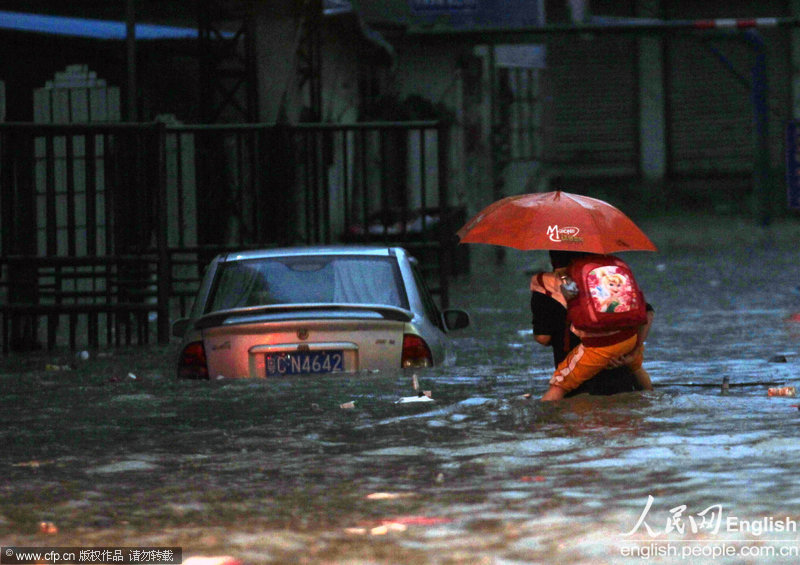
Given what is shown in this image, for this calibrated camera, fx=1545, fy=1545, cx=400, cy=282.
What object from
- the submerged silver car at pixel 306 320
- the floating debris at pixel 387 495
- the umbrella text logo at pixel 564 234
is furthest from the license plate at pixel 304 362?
the floating debris at pixel 387 495

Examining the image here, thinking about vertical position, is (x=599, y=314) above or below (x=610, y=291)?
below

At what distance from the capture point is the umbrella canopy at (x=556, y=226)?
7.88 m

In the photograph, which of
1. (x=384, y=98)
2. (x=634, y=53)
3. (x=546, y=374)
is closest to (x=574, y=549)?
(x=546, y=374)

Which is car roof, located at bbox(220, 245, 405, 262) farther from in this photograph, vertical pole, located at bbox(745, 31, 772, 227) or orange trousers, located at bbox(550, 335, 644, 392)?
vertical pole, located at bbox(745, 31, 772, 227)

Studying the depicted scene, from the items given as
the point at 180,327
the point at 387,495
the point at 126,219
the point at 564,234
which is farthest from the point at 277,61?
the point at 387,495

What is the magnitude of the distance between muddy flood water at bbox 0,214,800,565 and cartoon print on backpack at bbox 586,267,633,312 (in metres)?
0.60

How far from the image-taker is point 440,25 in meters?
26.2

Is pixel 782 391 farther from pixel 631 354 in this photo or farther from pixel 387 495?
pixel 387 495

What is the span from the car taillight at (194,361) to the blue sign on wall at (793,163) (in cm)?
1194

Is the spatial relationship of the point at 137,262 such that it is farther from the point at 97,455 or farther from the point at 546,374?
the point at 97,455

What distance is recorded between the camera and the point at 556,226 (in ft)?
26.2

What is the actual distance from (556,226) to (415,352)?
1428mm

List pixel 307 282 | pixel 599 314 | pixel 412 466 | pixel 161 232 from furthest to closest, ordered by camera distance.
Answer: pixel 161 232 < pixel 307 282 < pixel 599 314 < pixel 412 466

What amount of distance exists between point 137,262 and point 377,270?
16.1 feet
